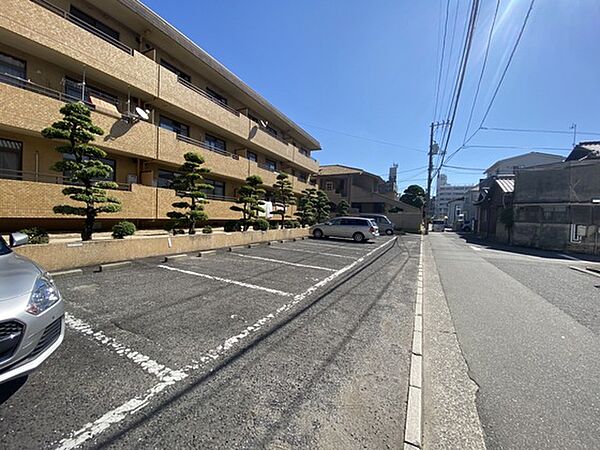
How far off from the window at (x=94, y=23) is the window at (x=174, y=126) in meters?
3.38

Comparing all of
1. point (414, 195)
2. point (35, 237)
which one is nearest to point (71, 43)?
point (35, 237)

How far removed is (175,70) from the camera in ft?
45.5

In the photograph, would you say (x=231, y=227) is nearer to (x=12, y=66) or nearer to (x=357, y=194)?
(x=12, y=66)

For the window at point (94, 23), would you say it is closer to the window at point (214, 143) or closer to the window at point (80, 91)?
the window at point (80, 91)

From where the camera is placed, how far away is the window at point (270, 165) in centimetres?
2261

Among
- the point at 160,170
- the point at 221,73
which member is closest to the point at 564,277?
the point at 160,170

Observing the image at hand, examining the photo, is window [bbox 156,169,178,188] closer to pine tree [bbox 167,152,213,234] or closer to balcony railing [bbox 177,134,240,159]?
balcony railing [bbox 177,134,240,159]

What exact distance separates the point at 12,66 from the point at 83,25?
2948 mm

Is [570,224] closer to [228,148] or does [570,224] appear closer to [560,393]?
[560,393]

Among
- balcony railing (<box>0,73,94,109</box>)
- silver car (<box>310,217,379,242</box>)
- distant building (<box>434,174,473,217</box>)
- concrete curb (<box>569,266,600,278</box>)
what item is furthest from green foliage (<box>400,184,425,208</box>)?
distant building (<box>434,174,473,217</box>)

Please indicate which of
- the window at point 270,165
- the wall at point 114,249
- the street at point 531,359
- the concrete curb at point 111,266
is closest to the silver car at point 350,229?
the window at point 270,165

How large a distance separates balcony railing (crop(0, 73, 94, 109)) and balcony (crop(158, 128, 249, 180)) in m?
2.87

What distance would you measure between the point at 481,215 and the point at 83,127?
36.3 m

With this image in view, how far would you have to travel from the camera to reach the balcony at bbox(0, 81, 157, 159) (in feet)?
25.6
